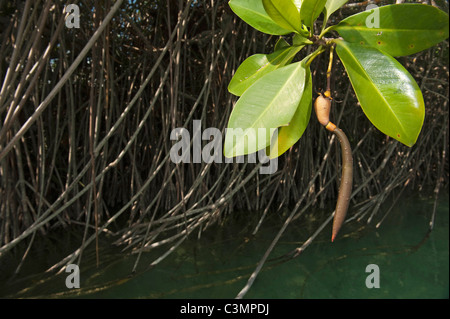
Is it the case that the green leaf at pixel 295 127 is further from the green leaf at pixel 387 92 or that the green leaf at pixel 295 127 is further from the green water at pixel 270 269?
the green water at pixel 270 269

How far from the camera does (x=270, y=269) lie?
0.87 m

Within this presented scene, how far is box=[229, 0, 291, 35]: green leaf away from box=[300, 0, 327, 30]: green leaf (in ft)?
0.16

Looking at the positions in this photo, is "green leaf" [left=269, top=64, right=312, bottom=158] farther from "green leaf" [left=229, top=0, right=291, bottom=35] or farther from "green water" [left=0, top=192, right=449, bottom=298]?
"green water" [left=0, top=192, right=449, bottom=298]

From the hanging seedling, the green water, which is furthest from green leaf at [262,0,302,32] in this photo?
the green water

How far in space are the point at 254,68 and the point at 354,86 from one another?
0.13 meters

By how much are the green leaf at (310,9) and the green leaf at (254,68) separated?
A: 0.17 ft

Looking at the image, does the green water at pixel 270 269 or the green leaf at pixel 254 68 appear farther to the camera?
the green water at pixel 270 269

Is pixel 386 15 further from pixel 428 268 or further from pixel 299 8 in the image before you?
pixel 428 268

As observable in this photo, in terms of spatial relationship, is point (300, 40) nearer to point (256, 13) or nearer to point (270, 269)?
point (256, 13)

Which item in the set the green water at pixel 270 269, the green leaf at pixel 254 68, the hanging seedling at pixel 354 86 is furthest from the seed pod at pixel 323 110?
the green water at pixel 270 269

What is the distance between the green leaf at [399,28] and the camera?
1.16 ft

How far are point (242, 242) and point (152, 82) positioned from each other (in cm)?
62

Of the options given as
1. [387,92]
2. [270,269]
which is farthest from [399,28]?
[270,269]

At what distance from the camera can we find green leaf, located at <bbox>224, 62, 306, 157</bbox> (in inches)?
14.2
